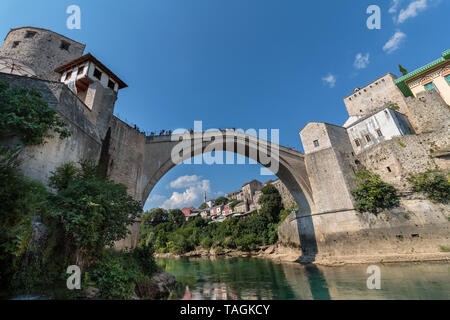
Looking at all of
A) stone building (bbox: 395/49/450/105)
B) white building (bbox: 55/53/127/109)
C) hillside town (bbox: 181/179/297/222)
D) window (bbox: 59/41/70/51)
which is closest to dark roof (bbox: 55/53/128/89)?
white building (bbox: 55/53/127/109)

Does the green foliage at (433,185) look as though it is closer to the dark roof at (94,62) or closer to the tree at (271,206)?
the tree at (271,206)

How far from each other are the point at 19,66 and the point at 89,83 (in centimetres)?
468

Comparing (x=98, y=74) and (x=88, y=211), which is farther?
(x=98, y=74)

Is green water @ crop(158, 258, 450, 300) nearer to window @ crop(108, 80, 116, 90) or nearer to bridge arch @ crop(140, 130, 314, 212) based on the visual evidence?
bridge arch @ crop(140, 130, 314, 212)

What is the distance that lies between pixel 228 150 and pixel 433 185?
12.8 metres

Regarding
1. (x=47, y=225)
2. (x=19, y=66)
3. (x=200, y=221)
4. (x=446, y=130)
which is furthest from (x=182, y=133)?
(x=200, y=221)

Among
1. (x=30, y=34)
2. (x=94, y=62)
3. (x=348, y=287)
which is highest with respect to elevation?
(x=30, y=34)

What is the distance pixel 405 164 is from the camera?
13180 millimetres

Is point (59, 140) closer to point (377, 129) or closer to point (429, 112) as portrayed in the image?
point (377, 129)

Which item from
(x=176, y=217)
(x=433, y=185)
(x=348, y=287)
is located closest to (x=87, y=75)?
(x=348, y=287)

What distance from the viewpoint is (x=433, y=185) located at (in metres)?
11.5

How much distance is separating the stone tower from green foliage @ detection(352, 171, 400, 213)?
72.4 feet
